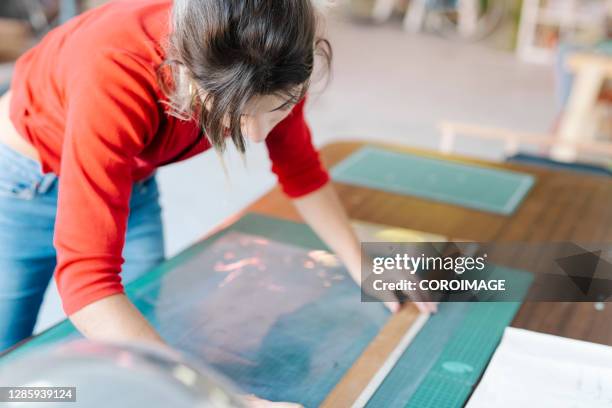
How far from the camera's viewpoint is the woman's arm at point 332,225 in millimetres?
1147

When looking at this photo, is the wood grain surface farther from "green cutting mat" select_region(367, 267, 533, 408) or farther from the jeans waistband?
the jeans waistband

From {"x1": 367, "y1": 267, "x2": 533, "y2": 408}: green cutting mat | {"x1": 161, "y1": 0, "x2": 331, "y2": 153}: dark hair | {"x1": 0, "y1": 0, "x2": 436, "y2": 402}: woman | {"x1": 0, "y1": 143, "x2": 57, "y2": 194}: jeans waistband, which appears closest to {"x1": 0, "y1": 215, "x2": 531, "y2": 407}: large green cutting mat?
{"x1": 367, "y1": 267, "x2": 533, "y2": 408}: green cutting mat

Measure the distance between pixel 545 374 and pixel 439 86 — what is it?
168 inches

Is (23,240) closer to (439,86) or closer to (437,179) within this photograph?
(437,179)

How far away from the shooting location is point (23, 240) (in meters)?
1.11

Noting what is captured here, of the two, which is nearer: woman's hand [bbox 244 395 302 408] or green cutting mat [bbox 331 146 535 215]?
woman's hand [bbox 244 395 302 408]

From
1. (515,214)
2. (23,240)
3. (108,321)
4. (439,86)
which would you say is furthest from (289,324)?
(439,86)

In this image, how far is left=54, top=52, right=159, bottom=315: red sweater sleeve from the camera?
2.65ft

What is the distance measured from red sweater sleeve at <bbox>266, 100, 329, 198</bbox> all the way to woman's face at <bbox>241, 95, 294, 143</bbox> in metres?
0.29

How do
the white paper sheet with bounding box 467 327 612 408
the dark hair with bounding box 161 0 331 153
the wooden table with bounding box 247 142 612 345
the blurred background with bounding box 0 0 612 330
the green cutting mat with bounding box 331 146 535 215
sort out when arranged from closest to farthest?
the dark hair with bounding box 161 0 331 153 → the white paper sheet with bounding box 467 327 612 408 → the wooden table with bounding box 247 142 612 345 → the green cutting mat with bounding box 331 146 535 215 → the blurred background with bounding box 0 0 612 330

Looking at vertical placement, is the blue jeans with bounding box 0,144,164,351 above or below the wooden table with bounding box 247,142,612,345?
above

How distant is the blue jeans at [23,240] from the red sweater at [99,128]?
44 mm

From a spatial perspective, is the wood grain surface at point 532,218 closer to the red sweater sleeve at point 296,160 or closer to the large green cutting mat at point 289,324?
the large green cutting mat at point 289,324

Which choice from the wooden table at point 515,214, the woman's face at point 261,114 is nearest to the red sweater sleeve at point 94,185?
the woman's face at point 261,114
